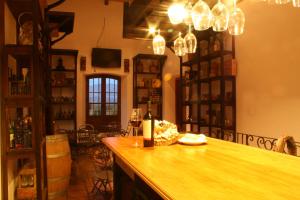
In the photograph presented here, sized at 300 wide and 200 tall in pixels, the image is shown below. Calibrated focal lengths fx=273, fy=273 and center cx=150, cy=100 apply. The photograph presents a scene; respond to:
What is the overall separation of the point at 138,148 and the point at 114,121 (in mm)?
6246

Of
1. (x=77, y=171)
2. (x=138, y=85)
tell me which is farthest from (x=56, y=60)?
(x=77, y=171)

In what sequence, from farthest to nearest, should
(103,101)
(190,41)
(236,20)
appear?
(103,101) < (190,41) < (236,20)

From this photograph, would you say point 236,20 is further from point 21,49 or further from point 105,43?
point 105,43

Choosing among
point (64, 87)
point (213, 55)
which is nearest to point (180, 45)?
point (213, 55)

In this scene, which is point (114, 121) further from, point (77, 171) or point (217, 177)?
point (217, 177)

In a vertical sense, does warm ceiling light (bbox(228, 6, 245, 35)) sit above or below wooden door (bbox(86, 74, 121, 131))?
above

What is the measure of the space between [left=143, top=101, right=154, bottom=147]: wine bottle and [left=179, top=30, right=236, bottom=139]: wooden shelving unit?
9.34 ft

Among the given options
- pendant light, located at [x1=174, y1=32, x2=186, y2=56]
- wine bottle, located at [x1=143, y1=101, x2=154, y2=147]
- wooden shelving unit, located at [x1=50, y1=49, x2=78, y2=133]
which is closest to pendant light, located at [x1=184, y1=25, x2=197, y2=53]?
pendant light, located at [x1=174, y1=32, x2=186, y2=56]

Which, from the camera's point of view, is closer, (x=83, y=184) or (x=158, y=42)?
(x=158, y=42)

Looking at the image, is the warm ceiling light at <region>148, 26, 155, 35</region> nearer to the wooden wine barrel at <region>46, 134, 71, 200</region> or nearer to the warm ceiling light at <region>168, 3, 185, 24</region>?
the warm ceiling light at <region>168, 3, 185, 24</region>

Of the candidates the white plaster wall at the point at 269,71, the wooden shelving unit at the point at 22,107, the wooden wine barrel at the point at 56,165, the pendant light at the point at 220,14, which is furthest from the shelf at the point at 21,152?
the white plaster wall at the point at 269,71

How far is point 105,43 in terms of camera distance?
7.93 m

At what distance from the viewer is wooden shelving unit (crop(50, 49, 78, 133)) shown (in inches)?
283

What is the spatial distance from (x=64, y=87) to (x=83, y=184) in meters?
3.72
